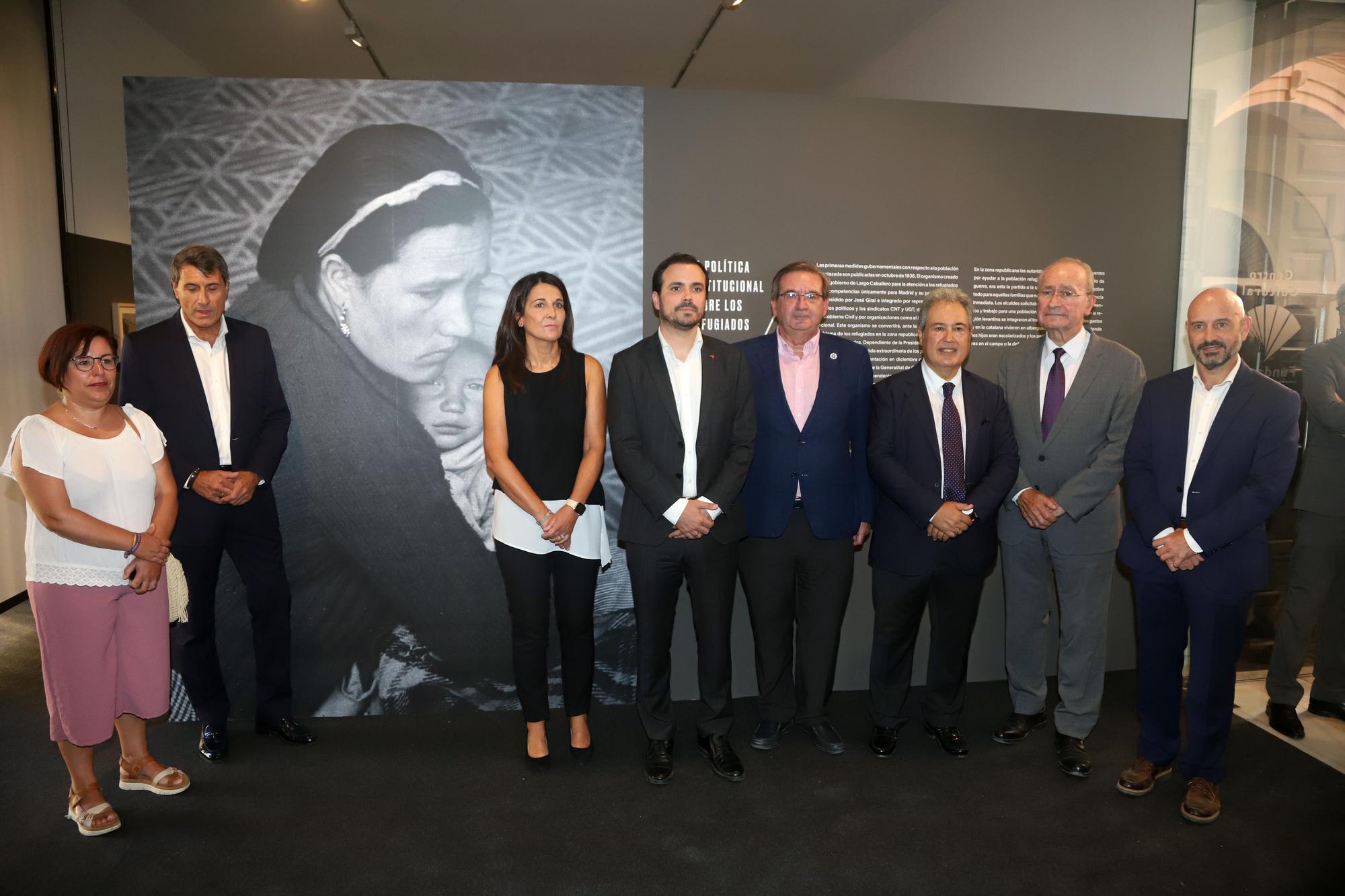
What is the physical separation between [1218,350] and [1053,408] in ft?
2.04

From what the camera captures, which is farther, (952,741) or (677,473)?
(952,741)

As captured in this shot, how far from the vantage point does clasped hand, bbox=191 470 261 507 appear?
10.2 feet

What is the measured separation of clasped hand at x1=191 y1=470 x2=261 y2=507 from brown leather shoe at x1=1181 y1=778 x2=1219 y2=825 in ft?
12.3

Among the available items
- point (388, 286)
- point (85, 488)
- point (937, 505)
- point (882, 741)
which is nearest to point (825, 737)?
point (882, 741)

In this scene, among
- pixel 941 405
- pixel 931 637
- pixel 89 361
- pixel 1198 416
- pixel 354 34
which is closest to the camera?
pixel 89 361

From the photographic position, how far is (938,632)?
3357 mm

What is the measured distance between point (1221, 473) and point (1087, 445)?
49 cm

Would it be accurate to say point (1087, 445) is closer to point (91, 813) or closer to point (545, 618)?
point (545, 618)

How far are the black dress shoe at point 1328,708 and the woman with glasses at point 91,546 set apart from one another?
4.90 metres

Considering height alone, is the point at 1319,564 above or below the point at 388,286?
below

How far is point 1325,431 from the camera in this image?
11.3ft

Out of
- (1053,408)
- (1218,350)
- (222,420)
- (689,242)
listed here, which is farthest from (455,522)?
(1218,350)

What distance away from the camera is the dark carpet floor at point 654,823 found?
247cm

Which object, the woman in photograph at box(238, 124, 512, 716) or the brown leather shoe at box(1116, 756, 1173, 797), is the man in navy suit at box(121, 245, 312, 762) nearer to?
the woman in photograph at box(238, 124, 512, 716)
